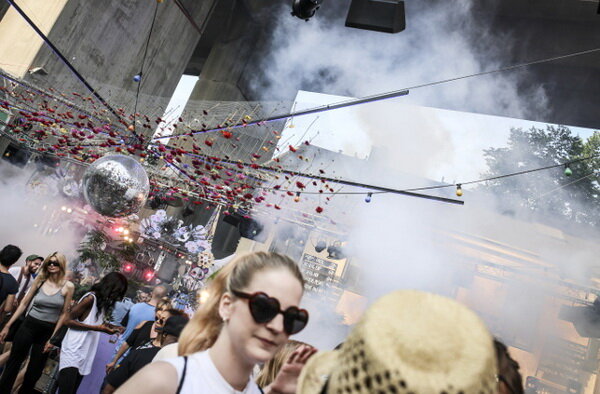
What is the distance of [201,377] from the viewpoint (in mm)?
1095

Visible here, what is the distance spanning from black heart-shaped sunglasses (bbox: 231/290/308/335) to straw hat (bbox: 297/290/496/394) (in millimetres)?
564

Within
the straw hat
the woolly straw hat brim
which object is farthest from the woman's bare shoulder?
the straw hat

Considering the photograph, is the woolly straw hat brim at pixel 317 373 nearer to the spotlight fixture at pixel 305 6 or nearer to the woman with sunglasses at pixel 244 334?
the woman with sunglasses at pixel 244 334

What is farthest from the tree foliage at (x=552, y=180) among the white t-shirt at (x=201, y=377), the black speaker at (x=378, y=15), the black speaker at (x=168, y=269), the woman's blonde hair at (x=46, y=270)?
the white t-shirt at (x=201, y=377)

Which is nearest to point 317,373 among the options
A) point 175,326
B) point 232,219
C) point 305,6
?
point 175,326

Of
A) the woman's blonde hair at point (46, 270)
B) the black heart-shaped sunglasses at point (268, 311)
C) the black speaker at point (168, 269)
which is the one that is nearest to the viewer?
the black heart-shaped sunglasses at point (268, 311)

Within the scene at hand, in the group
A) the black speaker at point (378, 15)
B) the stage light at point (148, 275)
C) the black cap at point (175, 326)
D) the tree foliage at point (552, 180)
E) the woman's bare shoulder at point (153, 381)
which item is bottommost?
the stage light at point (148, 275)

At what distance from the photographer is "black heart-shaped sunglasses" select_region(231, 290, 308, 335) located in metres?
1.10

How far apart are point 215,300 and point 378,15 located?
4287 mm

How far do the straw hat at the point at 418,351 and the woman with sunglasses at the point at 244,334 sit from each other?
1.88ft

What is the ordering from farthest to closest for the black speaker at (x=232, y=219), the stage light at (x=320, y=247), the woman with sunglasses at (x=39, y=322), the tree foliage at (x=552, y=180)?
1. the tree foliage at (x=552, y=180)
2. the black speaker at (x=232, y=219)
3. the stage light at (x=320, y=247)
4. the woman with sunglasses at (x=39, y=322)

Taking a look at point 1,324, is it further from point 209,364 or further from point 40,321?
point 209,364

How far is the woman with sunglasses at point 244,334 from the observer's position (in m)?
1.04

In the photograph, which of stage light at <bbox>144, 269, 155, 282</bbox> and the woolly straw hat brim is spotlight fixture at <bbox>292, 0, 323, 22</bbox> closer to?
the woolly straw hat brim
